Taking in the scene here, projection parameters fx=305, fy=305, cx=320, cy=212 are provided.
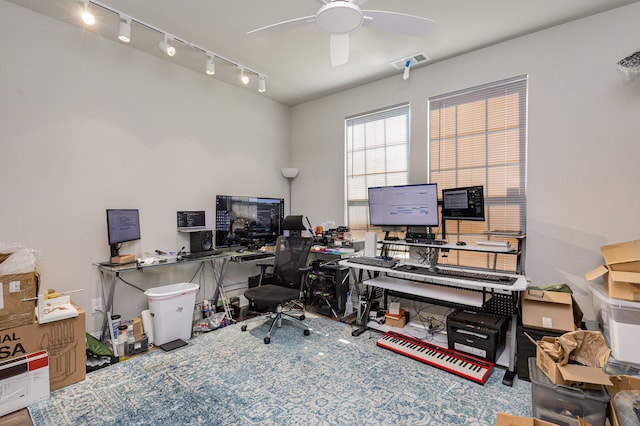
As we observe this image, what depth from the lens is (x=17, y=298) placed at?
6.77 ft

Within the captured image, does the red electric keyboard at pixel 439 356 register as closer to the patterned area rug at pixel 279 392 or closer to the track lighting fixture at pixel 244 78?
the patterned area rug at pixel 279 392

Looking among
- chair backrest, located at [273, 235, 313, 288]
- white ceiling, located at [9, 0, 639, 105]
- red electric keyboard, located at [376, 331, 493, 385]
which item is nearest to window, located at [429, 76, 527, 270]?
white ceiling, located at [9, 0, 639, 105]

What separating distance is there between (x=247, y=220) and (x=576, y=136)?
363 cm

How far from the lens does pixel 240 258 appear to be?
3.52 metres

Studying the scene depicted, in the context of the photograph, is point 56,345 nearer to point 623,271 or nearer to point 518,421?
point 518,421

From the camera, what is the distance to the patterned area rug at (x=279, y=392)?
74.2 inches

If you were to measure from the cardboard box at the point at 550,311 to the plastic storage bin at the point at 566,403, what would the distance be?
0.61 m

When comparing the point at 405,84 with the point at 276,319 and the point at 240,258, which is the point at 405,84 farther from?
the point at 276,319

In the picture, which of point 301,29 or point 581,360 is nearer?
point 581,360

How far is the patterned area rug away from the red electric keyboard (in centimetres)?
5

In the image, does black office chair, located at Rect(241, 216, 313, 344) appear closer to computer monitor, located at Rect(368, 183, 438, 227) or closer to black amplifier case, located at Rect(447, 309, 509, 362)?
computer monitor, located at Rect(368, 183, 438, 227)

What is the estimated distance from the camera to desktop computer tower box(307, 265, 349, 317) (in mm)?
3617

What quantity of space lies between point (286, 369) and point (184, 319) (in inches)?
48.8

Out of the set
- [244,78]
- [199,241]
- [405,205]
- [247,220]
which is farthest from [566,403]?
[244,78]
